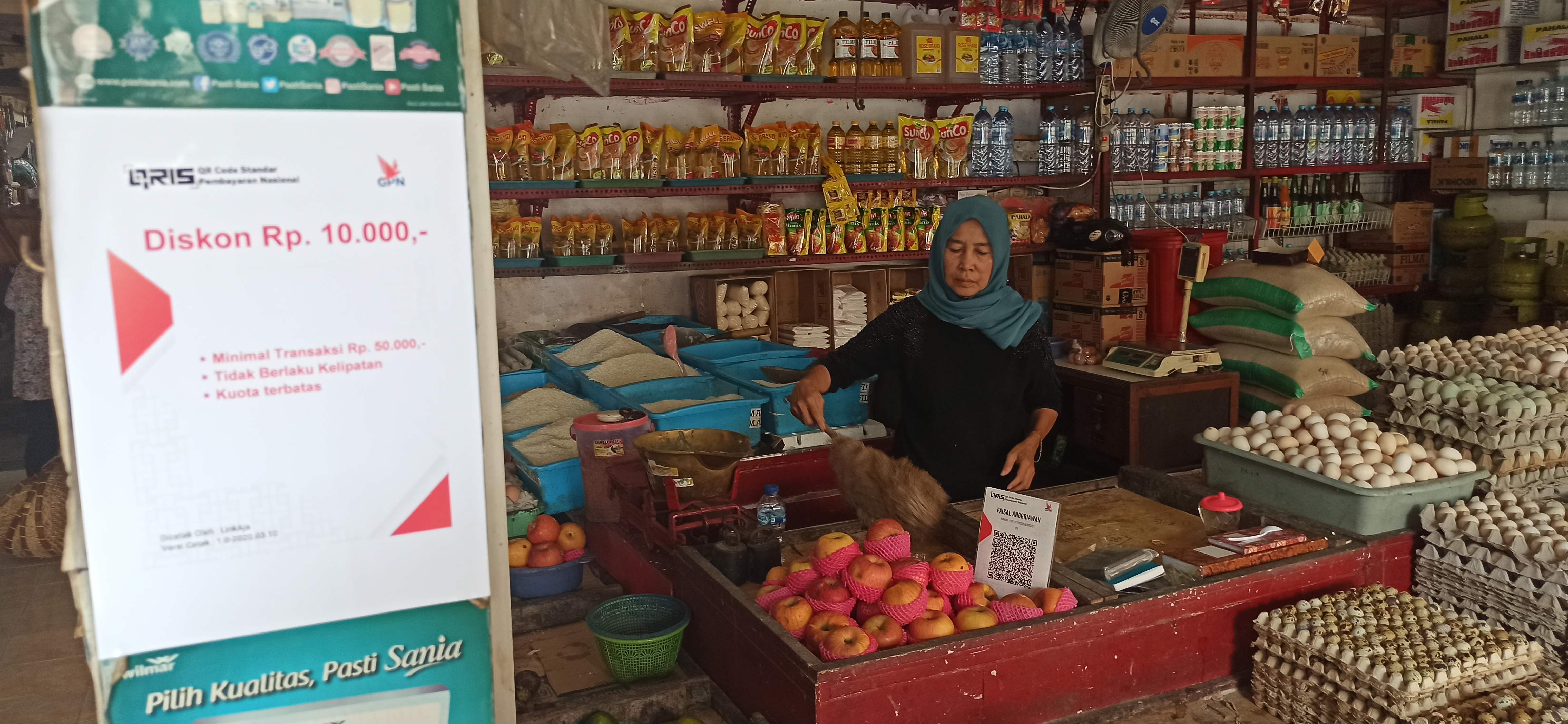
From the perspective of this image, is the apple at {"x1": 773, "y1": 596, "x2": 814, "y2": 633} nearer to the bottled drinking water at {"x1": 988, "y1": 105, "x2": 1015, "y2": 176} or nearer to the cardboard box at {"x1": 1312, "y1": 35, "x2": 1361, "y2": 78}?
the bottled drinking water at {"x1": 988, "y1": 105, "x2": 1015, "y2": 176}

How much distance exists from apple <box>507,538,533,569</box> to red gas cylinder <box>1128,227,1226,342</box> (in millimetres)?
3045

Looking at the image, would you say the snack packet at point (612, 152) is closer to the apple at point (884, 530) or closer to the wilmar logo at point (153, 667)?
the apple at point (884, 530)

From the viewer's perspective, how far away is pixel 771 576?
2139 millimetres

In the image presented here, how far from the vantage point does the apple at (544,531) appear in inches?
105

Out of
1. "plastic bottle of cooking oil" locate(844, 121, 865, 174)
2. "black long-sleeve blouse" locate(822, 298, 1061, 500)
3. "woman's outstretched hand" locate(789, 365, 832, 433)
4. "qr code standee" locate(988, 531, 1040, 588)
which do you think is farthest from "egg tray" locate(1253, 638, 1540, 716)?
"plastic bottle of cooking oil" locate(844, 121, 865, 174)

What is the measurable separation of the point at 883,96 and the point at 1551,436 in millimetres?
3298

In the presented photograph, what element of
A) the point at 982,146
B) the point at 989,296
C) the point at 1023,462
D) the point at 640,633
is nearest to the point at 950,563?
the point at 640,633

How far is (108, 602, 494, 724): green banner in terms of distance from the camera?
1148mm

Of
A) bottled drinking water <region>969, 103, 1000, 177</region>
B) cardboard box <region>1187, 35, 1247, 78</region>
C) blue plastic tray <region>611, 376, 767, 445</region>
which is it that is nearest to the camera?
blue plastic tray <region>611, 376, 767, 445</region>

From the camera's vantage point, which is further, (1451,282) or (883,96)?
(1451,282)

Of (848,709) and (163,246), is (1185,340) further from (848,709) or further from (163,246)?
(163,246)

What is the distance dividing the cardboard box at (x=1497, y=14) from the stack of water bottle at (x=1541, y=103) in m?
0.40

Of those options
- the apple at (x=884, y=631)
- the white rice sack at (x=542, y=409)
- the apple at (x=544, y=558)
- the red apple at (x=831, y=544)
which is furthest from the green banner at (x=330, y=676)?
the white rice sack at (x=542, y=409)

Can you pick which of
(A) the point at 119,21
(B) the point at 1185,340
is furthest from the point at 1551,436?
(A) the point at 119,21
